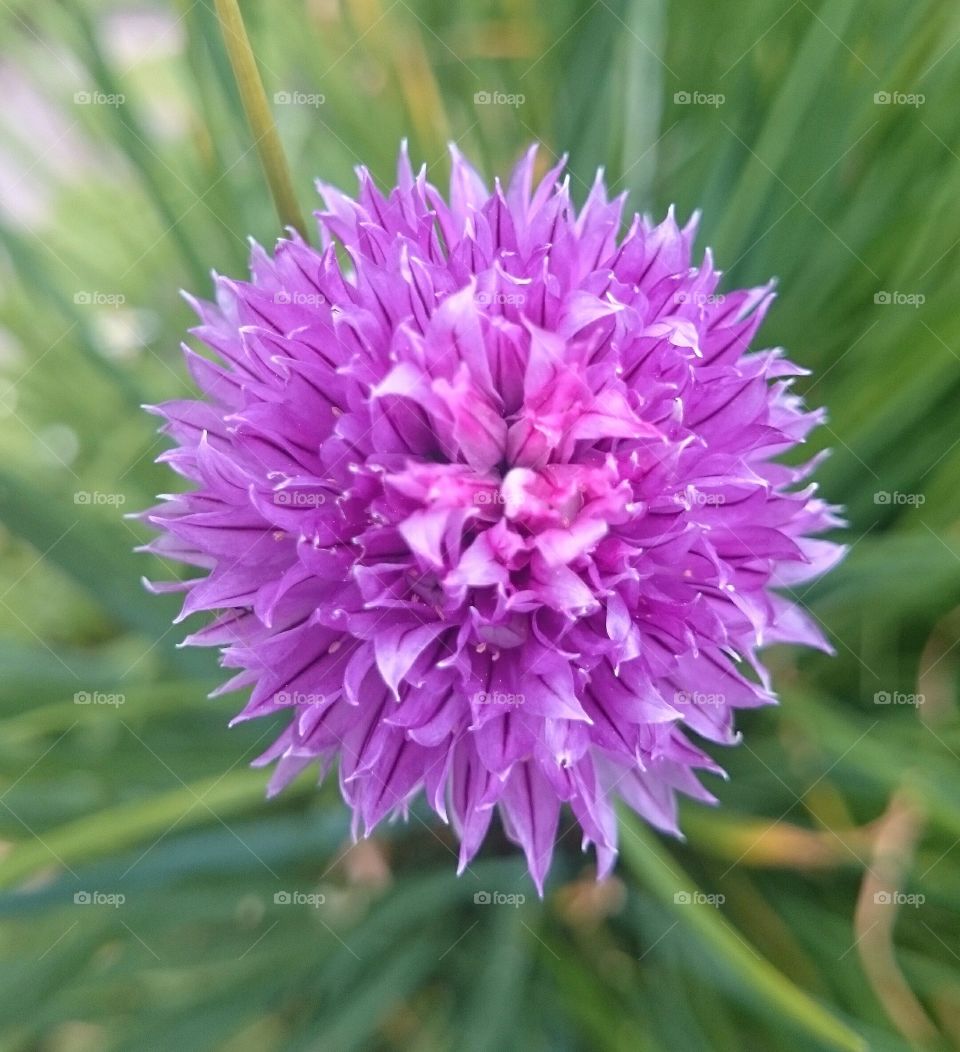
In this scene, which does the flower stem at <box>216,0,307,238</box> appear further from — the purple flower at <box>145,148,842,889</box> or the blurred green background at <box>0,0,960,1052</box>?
the blurred green background at <box>0,0,960,1052</box>

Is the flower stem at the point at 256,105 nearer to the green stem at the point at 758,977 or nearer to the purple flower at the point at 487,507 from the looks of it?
the purple flower at the point at 487,507

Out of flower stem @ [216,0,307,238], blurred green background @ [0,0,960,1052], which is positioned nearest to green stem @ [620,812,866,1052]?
blurred green background @ [0,0,960,1052]

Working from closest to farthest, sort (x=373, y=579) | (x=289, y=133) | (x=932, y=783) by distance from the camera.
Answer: (x=373, y=579)
(x=932, y=783)
(x=289, y=133)

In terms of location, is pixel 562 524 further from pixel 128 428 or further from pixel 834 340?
pixel 128 428

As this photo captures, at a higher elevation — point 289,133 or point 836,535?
point 289,133

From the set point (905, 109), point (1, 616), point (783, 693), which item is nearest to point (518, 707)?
point (783, 693)

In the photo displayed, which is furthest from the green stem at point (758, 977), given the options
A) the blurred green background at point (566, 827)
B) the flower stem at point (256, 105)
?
the flower stem at point (256, 105)
